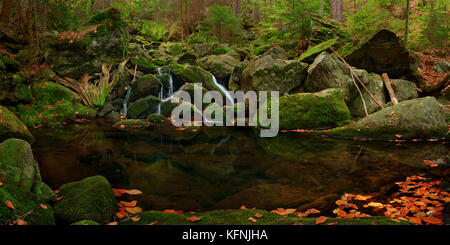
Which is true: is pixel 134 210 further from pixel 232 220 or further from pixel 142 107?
pixel 142 107

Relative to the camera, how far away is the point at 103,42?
1366 cm

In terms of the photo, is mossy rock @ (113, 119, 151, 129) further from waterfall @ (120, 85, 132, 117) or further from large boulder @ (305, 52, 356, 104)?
large boulder @ (305, 52, 356, 104)

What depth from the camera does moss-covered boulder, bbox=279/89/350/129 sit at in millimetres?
8500

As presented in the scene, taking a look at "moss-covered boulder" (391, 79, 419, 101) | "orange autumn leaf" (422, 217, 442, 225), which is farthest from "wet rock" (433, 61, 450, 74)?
"orange autumn leaf" (422, 217, 442, 225)

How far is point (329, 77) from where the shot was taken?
10.0 meters

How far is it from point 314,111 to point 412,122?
2623mm

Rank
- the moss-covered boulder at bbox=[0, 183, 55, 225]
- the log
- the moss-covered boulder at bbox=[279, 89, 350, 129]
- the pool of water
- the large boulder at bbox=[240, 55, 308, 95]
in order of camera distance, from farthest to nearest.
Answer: the large boulder at bbox=[240, 55, 308, 95], the log, the moss-covered boulder at bbox=[279, 89, 350, 129], the pool of water, the moss-covered boulder at bbox=[0, 183, 55, 225]

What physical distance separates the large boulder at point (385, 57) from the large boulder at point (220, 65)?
5796mm

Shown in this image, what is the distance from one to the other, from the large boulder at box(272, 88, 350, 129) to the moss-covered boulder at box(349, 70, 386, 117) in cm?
180

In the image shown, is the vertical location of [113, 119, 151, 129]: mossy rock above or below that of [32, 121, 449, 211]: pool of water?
above

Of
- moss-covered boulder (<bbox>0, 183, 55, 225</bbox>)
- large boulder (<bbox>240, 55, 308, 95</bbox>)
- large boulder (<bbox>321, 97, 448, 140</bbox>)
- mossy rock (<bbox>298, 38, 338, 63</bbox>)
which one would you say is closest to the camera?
moss-covered boulder (<bbox>0, 183, 55, 225</bbox>)

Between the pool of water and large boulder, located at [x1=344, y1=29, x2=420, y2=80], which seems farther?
large boulder, located at [x1=344, y1=29, x2=420, y2=80]
